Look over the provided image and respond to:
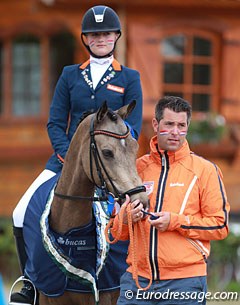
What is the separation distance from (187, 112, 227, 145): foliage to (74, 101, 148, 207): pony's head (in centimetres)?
901

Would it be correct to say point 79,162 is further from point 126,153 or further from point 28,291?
point 28,291

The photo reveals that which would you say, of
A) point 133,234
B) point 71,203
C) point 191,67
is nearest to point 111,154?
point 133,234

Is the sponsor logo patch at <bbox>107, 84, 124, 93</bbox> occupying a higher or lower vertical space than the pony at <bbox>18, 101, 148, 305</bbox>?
higher

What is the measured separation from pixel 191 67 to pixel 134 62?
4.03 feet

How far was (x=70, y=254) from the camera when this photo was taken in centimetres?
558

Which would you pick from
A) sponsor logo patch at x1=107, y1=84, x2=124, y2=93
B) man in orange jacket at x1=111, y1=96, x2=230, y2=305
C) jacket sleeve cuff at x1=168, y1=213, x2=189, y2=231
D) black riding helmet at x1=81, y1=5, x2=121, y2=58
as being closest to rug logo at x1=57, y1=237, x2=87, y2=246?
man in orange jacket at x1=111, y1=96, x2=230, y2=305

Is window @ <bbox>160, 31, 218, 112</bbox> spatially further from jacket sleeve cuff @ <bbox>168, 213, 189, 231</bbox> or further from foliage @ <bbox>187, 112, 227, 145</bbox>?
jacket sleeve cuff @ <bbox>168, 213, 189, 231</bbox>

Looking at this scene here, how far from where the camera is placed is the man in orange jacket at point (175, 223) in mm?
4812

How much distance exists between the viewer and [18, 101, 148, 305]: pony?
5.01 metres

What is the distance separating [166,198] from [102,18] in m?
1.60

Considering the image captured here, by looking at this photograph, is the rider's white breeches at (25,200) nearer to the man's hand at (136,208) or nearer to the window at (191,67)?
the man's hand at (136,208)

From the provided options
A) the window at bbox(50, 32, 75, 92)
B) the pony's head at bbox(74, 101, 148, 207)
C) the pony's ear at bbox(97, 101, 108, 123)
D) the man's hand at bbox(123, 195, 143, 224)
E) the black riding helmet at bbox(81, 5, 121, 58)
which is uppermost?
the black riding helmet at bbox(81, 5, 121, 58)

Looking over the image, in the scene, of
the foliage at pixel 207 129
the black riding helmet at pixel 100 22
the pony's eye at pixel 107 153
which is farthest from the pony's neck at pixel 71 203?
the foliage at pixel 207 129

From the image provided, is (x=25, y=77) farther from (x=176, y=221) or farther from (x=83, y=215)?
(x=176, y=221)
